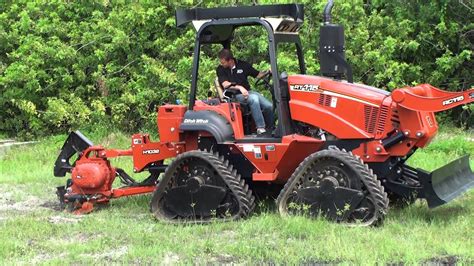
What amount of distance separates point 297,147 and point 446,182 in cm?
166

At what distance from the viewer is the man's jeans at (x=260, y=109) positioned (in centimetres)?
806

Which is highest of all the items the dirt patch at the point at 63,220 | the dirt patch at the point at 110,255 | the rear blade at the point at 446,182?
the dirt patch at the point at 110,255

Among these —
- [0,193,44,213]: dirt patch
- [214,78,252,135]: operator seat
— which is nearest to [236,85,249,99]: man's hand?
[214,78,252,135]: operator seat

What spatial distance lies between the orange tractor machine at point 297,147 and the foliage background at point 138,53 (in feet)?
21.4

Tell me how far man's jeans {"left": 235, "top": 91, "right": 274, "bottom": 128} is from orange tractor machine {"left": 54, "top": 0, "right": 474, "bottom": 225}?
0.54 feet

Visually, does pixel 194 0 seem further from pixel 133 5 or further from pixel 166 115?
pixel 166 115

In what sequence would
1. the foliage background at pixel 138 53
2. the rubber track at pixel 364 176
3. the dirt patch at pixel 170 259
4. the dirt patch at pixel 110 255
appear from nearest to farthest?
the dirt patch at pixel 170 259 < the dirt patch at pixel 110 255 < the rubber track at pixel 364 176 < the foliage background at pixel 138 53

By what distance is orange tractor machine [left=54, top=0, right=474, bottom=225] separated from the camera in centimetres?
716

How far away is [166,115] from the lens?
27.7 feet

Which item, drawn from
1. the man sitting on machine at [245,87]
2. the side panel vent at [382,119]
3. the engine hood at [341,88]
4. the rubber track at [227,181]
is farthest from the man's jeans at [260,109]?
the side panel vent at [382,119]

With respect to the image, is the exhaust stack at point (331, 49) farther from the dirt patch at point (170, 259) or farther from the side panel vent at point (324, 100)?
the dirt patch at point (170, 259)

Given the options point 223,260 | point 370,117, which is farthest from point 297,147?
point 223,260

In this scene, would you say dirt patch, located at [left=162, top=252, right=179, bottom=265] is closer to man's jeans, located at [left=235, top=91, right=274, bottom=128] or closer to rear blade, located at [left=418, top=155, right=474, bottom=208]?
man's jeans, located at [left=235, top=91, right=274, bottom=128]

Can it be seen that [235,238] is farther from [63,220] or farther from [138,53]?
[138,53]
